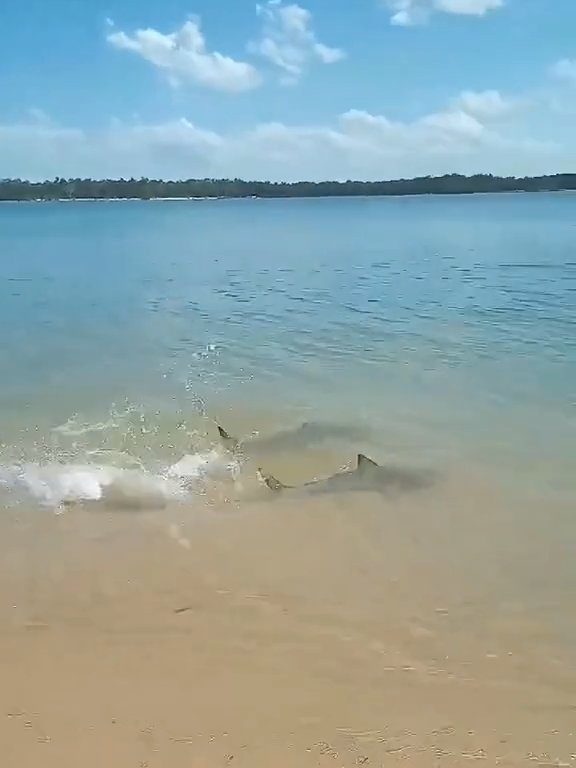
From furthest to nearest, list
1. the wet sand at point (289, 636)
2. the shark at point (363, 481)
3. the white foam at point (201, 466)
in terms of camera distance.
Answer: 1. the white foam at point (201, 466)
2. the shark at point (363, 481)
3. the wet sand at point (289, 636)

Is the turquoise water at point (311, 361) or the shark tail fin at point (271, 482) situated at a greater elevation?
the turquoise water at point (311, 361)

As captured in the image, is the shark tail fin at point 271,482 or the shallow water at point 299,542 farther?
the shark tail fin at point 271,482

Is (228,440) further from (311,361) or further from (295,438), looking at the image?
A: (311,361)

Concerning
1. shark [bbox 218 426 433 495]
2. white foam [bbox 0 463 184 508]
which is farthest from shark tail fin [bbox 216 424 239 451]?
white foam [bbox 0 463 184 508]

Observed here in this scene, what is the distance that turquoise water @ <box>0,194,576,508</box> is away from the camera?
10.5m

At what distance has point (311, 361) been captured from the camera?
1571cm

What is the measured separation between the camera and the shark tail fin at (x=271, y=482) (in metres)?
8.68

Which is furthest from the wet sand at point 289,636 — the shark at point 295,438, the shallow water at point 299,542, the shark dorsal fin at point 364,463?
the shark at point 295,438

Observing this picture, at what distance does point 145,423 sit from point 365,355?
629 centimetres

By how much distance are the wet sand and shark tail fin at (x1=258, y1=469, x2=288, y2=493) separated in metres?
0.45

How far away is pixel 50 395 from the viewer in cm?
1298

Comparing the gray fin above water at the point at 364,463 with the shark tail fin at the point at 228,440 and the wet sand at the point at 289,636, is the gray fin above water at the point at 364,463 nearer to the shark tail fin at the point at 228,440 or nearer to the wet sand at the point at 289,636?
the wet sand at the point at 289,636

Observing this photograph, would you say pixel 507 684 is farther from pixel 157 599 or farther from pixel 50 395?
pixel 50 395

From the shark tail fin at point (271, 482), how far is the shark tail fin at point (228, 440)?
1127mm
